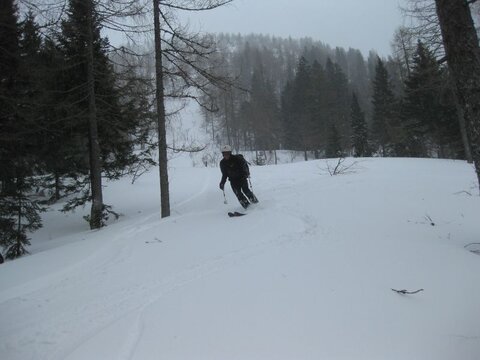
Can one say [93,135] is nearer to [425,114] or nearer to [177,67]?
[177,67]

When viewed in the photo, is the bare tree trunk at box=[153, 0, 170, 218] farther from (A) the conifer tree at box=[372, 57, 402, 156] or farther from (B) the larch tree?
(A) the conifer tree at box=[372, 57, 402, 156]

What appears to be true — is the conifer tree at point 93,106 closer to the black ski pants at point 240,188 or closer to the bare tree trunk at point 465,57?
the black ski pants at point 240,188

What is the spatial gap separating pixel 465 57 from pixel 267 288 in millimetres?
4404

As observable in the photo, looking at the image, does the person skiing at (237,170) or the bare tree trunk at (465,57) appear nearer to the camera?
the bare tree trunk at (465,57)

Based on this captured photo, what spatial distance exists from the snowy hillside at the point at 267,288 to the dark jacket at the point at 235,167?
4.27ft

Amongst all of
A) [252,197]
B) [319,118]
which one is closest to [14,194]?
[252,197]

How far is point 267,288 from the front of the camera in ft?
15.7

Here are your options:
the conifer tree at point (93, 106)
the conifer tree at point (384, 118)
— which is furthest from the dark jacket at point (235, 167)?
the conifer tree at point (384, 118)

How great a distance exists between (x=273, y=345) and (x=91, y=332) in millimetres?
2112

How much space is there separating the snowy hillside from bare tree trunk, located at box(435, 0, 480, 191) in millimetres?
1991

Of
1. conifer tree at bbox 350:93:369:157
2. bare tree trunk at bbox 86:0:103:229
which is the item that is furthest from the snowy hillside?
conifer tree at bbox 350:93:369:157

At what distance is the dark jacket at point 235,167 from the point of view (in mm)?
9688

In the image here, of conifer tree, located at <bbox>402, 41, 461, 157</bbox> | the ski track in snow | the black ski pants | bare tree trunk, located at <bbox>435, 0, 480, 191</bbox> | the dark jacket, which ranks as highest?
conifer tree, located at <bbox>402, 41, 461, 157</bbox>

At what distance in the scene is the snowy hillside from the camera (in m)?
3.72
